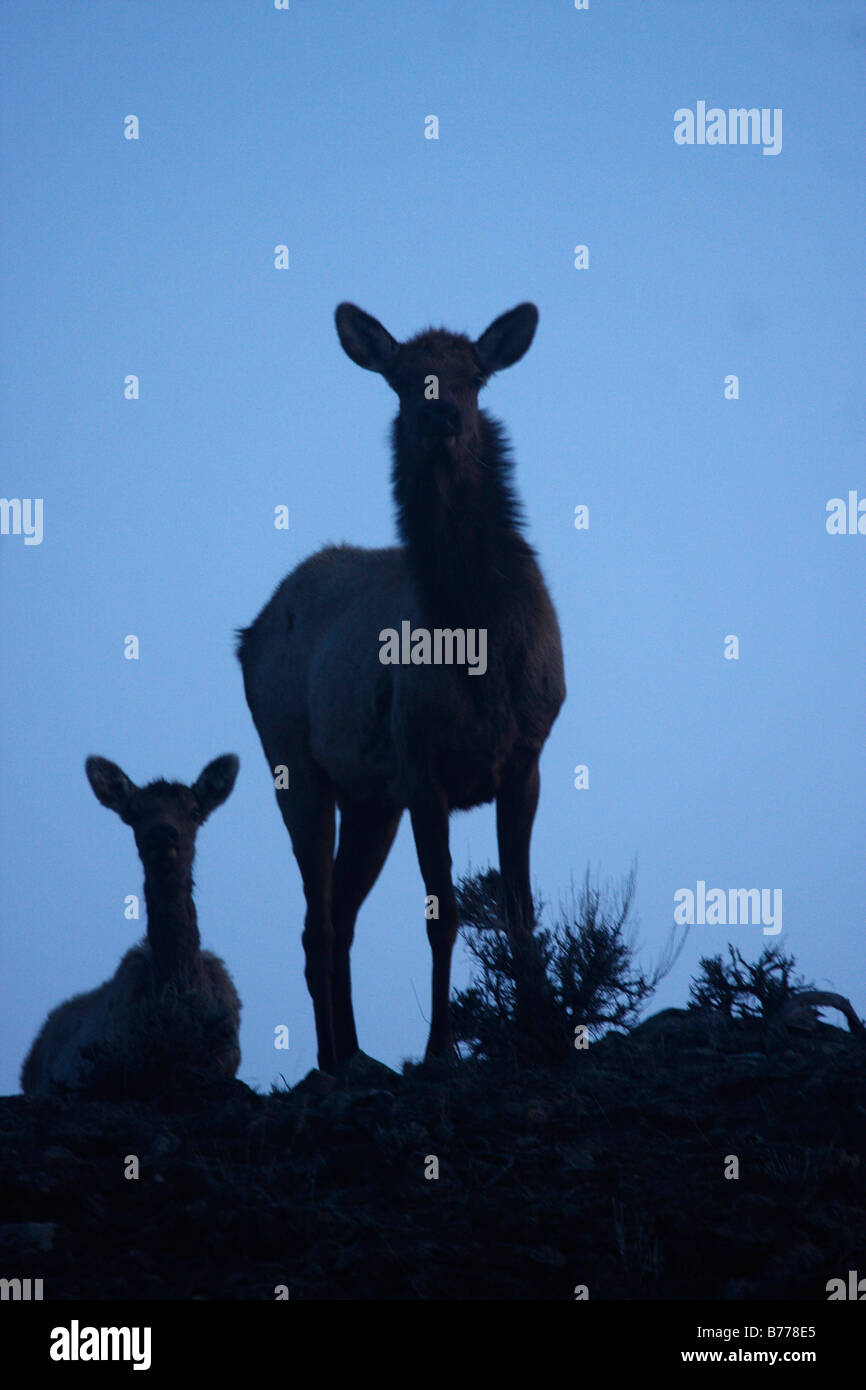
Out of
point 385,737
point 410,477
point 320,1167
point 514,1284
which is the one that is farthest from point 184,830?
point 514,1284

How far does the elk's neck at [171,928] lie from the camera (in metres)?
10.3

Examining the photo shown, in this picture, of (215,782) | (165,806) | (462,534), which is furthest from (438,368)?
(165,806)

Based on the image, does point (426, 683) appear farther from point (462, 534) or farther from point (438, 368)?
point (438, 368)

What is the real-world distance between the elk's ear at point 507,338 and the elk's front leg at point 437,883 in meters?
2.83

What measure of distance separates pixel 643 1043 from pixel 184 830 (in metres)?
3.55

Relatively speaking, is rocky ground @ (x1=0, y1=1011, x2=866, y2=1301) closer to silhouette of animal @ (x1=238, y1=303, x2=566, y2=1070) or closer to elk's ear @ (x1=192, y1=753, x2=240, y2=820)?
silhouette of animal @ (x1=238, y1=303, x2=566, y2=1070)

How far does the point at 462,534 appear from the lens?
9789 mm

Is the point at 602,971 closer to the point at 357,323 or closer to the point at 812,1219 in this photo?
the point at 812,1219

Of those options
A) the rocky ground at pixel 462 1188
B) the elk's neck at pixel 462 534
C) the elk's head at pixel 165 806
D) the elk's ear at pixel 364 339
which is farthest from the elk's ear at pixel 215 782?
the rocky ground at pixel 462 1188

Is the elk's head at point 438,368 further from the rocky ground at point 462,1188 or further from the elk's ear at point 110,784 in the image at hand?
the rocky ground at point 462,1188

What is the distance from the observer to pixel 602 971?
8.78 m

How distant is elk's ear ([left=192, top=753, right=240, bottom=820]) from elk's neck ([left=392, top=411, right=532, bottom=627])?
2.06m

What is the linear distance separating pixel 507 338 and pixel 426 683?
8.09 feet

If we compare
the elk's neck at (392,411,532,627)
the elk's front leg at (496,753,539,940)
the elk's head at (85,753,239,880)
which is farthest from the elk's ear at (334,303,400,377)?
the elk's head at (85,753,239,880)
